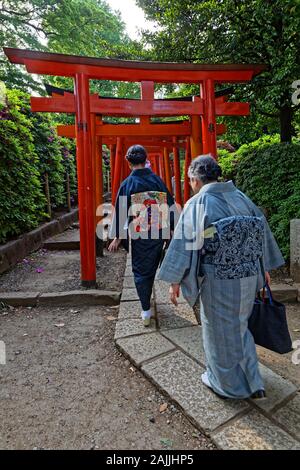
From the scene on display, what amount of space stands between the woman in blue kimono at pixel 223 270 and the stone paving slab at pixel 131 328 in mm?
1178

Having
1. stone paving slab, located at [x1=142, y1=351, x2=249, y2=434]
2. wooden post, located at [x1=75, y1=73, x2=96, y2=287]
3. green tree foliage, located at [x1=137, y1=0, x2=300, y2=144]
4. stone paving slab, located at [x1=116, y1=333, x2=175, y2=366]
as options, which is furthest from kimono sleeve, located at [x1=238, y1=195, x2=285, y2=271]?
green tree foliage, located at [x1=137, y1=0, x2=300, y2=144]

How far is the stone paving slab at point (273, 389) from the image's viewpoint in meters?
2.21

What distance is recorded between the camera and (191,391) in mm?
2377

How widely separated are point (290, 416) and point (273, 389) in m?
0.27

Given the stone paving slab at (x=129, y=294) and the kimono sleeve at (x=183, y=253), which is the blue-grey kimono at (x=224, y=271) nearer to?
the kimono sleeve at (x=183, y=253)

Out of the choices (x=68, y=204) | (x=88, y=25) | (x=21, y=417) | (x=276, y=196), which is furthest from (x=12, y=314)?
(x=88, y=25)

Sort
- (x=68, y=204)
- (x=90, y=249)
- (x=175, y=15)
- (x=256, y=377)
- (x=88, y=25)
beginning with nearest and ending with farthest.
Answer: (x=256, y=377)
(x=90, y=249)
(x=175, y=15)
(x=68, y=204)
(x=88, y=25)

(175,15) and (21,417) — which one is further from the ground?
(175,15)

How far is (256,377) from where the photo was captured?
7.31 feet

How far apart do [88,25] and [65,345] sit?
13.0m

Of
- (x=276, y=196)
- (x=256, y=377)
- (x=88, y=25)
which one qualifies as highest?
(x=88, y=25)

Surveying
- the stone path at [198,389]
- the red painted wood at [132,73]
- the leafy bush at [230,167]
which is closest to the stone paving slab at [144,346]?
the stone path at [198,389]

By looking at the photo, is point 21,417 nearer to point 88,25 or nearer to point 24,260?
point 24,260

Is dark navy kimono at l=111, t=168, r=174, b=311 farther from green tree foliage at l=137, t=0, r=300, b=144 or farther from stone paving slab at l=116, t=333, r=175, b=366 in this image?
green tree foliage at l=137, t=0, r=300, b=144
